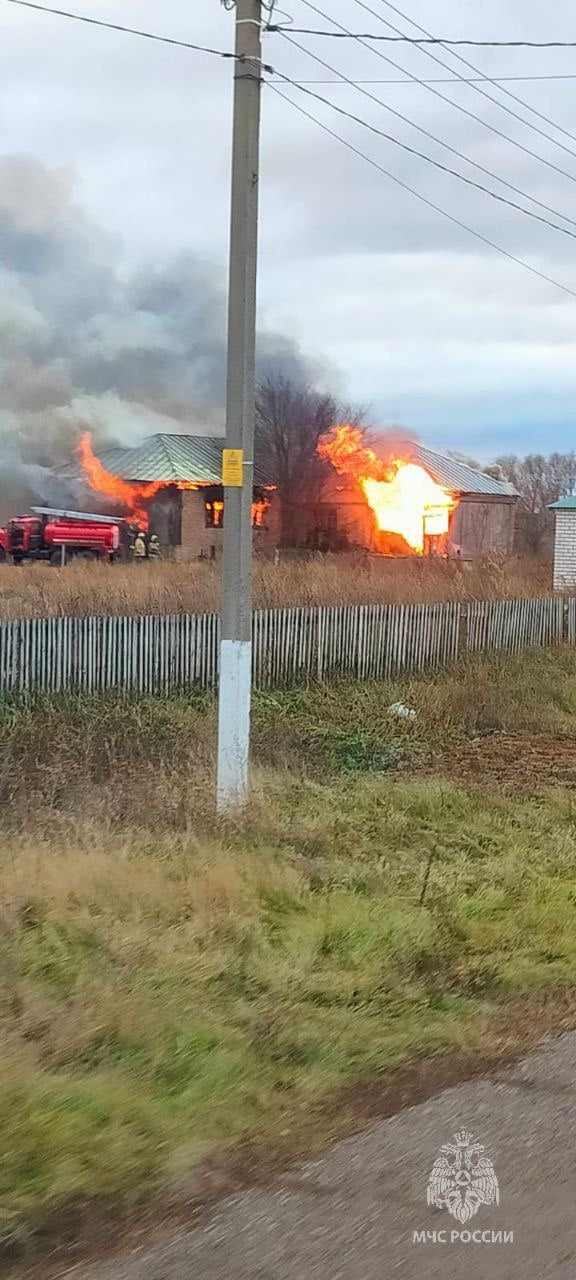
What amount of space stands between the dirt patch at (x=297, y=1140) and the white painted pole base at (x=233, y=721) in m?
4.27

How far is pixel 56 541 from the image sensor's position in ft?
124

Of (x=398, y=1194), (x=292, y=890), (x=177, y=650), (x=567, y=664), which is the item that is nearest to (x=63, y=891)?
(x=292, y=890)

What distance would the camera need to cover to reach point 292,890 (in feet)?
21.1

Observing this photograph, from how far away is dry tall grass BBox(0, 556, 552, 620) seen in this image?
17.7 metres

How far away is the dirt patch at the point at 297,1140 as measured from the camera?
300 centimetres

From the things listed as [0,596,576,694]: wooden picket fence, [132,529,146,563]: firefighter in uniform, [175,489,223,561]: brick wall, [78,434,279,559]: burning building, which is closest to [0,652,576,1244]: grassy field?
[0,596,576,694]: wooden picket fence

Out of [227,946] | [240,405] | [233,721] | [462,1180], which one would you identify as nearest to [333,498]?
[240,405]

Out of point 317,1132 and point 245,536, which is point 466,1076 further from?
point 245,536

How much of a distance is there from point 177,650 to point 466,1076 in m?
11.6

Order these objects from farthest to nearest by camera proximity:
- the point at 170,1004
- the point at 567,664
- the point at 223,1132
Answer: the point at 567,664 < the point at 170,1004 < the point at 223,1132

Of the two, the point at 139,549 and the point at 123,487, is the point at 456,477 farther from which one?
the point at 139,549

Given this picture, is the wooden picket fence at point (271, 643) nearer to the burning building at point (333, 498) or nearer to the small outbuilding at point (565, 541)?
the small outbuilding at point (565, 541)

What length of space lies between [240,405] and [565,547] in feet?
66.7

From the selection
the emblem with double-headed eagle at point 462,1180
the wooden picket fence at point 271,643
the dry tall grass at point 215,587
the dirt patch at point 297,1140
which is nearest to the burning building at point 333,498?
the dry tall grass at point 215,587
